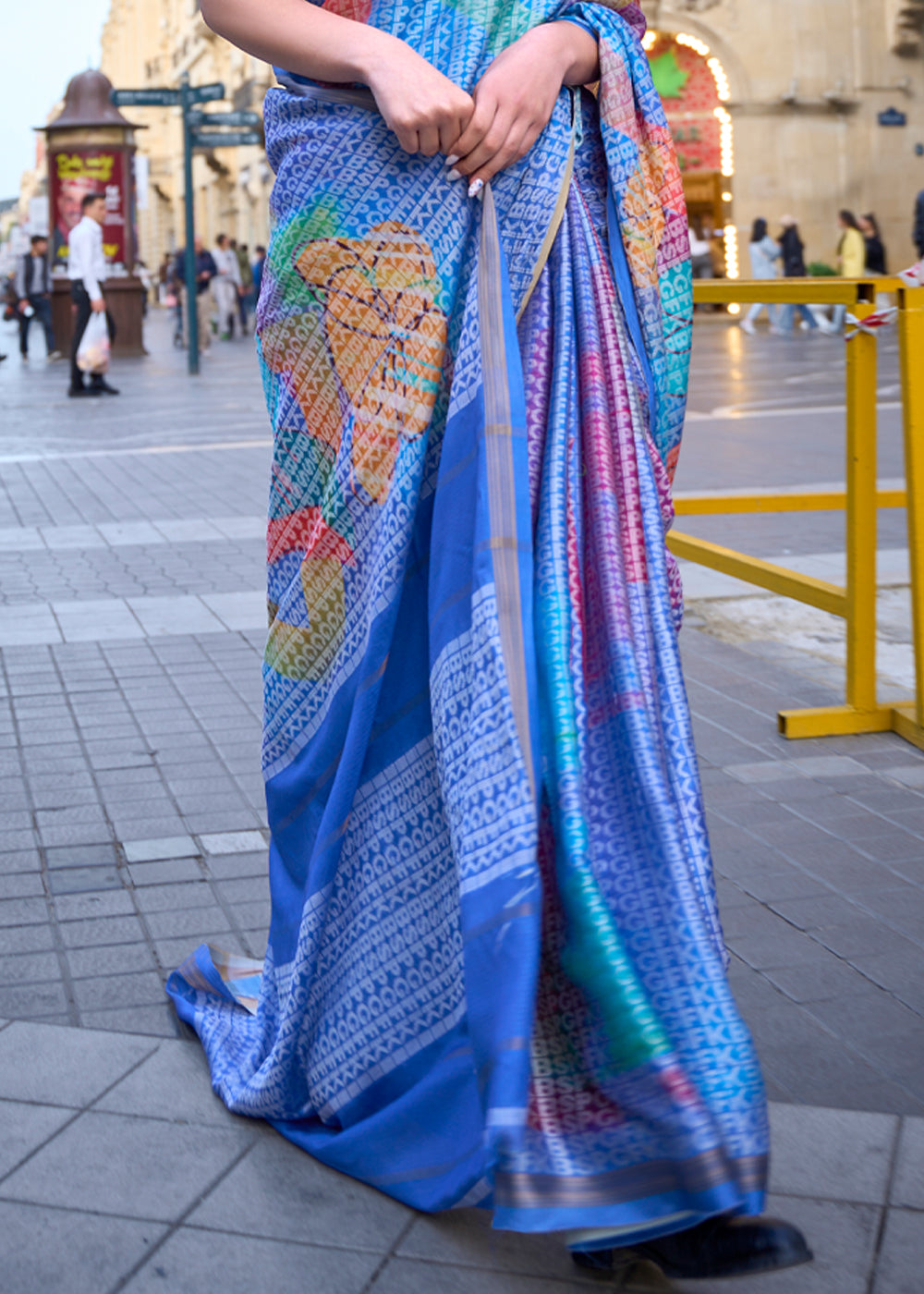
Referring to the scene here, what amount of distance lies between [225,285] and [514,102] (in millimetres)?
28237

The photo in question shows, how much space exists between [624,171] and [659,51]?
106ft

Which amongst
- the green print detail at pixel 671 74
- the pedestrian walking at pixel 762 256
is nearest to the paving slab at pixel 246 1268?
the pedestrian walking at pixel 762 256

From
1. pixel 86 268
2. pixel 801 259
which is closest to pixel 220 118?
pixel 86 268

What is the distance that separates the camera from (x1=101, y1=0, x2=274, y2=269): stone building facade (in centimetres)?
4428

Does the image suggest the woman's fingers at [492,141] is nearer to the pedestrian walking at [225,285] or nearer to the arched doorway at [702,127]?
the pedestrian walking at [225,285]

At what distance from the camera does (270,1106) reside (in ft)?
7.16

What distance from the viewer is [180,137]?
54406mm

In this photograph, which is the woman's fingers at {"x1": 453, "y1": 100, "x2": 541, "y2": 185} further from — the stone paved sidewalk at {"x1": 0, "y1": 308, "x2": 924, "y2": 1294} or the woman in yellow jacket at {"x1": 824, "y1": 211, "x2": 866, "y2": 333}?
the woman in yellow jacket at {"x1": 824, "y1": 211, "x2": 866, "y2": 333}

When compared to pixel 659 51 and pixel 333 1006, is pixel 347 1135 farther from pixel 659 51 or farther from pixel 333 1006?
pixel 659 51

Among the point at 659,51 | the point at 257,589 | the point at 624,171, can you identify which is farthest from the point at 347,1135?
the point at 659,51

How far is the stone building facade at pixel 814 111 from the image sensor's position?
31.7m

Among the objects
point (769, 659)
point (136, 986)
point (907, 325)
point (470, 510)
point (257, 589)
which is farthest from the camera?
point (257, 589)

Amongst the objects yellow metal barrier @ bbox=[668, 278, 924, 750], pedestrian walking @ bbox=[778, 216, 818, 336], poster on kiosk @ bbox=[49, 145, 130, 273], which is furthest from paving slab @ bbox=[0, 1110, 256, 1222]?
pedestrian walking @ bbox=[778, 216, 818, 336]

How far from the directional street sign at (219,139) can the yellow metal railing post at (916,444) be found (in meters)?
15.9
